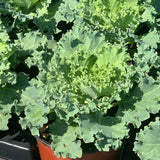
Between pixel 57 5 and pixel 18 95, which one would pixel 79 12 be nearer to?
pixel 57 5

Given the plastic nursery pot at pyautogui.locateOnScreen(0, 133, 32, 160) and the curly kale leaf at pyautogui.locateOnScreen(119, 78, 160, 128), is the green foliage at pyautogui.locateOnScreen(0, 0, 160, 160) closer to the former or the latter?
the curly kale leaf at pyautogui.locateOnScreen(119, 78, 160, 128)

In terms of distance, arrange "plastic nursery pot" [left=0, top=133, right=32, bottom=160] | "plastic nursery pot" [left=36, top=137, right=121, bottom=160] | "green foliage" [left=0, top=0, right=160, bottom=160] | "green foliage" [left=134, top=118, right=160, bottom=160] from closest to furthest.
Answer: "green foliage" [left=134, top=118, right=160, bottom=160] → "green foliage" [left=0, top=0, right=160, bottom=160] → "plastic nursery pot" [left=36, top=137, right=121, bottom=160] → "plastic nursery pot" [left=0, top=133, right=32, bottom=160]

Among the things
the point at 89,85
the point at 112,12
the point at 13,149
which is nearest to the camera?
the point at 89,85

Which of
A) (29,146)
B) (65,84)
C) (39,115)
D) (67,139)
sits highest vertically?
(65,84)

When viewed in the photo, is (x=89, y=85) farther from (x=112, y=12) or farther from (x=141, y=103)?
(x=112, y=12)

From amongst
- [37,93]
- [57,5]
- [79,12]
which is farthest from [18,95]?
[57,5]

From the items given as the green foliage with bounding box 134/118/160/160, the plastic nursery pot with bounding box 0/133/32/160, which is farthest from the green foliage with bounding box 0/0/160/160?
the plastic nursery pot with bounding box 0/133/32/160

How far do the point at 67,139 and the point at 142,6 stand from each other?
1.30 metres

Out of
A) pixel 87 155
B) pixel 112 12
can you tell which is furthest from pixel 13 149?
pixel 112 12

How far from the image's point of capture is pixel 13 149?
2.40 meters

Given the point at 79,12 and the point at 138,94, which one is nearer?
the point at 138,94

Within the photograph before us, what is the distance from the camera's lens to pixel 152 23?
2.53m

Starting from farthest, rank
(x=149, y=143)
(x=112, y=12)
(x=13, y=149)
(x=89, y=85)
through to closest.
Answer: (x=112, y=12) < (x=13, y=149) < (x=89, y=85) < (x=149, y=143)

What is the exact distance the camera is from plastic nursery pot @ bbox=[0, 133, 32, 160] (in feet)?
7.77
